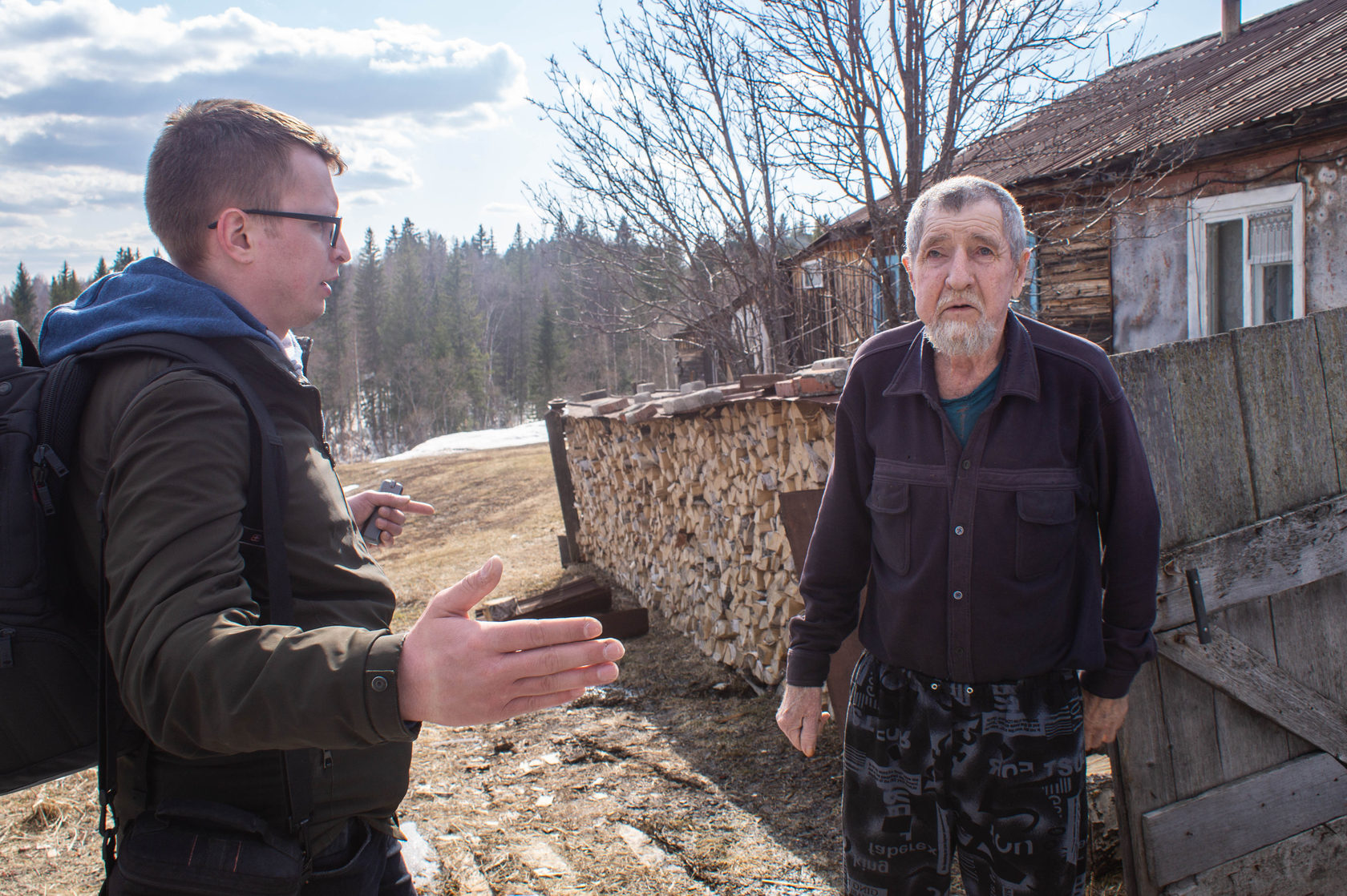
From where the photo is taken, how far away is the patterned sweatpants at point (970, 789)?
5.77 feet

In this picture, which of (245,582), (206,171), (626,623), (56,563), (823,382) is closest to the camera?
(245,582)

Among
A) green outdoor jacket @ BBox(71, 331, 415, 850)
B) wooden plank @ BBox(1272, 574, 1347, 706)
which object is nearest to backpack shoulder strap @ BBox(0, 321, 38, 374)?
green outdoor jacket @ BBox(71, 331, 415, 850)

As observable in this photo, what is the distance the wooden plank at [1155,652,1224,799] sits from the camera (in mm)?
2180

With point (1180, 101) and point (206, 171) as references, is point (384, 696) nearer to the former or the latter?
point (206, 171)

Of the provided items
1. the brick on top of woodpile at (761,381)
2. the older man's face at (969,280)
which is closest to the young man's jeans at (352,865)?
the older man's face at (969,280)

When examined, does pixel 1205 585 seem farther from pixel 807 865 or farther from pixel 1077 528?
pixel 807 865

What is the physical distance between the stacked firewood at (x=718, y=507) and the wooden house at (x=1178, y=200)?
1862 millimetres

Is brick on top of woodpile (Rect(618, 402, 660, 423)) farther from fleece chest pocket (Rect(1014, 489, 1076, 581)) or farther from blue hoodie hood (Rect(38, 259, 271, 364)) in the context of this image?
blue hoodie hood (Rect(38, 259, 271, 364))

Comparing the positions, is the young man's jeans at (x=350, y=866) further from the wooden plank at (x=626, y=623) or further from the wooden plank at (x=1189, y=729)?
the wooden plank at (x=626, y=623)

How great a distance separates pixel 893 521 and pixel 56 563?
1.57 m

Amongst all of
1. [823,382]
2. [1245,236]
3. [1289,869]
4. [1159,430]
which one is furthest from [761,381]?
[1245,236]

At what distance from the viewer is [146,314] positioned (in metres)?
1.15

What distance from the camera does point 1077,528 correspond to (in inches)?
72.0

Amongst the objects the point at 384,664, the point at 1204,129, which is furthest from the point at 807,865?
the point at 1204,129
